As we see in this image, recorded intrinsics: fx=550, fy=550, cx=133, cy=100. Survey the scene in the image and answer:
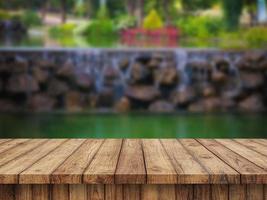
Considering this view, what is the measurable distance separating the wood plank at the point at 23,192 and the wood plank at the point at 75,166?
5.0 inches

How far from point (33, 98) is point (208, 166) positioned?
10766mm

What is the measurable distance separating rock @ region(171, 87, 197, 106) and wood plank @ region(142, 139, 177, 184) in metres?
9.85

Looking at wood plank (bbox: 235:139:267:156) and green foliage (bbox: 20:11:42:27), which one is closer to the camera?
wood plank (bbox: 235:139:267:156)

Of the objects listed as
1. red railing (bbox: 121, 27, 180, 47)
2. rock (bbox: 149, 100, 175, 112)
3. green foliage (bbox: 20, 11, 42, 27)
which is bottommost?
rock (bbox: 149, 100, 175, 112)

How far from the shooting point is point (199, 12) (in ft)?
69.4

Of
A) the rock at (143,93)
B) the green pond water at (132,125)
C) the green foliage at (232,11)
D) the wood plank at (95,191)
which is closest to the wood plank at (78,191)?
the wood plank at (95,191)

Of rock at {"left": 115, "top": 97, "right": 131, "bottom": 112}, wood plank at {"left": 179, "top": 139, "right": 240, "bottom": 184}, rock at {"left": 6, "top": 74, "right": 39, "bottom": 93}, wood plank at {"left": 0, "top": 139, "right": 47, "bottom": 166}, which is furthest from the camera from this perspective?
rock at {"left": 6, "top": 74, "right": 39, "bottom": 93}

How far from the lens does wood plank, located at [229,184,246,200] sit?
2.03 m

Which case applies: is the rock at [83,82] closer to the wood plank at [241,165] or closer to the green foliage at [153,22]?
the green foliage at [153,22]

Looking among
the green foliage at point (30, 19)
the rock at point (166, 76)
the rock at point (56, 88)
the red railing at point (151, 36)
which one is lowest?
the rock at point (56, 88)

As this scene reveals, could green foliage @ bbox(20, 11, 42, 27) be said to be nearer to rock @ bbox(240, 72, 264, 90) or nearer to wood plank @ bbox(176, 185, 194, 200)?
rock @ bbox(240, 72, 264, 90)

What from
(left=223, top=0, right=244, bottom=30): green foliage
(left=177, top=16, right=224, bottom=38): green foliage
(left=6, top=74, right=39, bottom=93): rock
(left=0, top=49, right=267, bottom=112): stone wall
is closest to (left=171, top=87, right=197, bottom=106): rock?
(left=0, top=49, right=267, bottom=112): stone wall

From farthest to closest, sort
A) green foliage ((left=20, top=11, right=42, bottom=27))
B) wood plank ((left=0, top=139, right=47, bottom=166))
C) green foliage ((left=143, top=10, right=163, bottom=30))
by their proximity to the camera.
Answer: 1. green foliage ((left=143, top=10, right=163, bottom=30))
2. green foliage ((left=20, top=11, right=42, bottom=27))
3. wood plank ((left=0, top=139, right=47, bottom=166))

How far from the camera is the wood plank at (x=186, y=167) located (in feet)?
6.40
